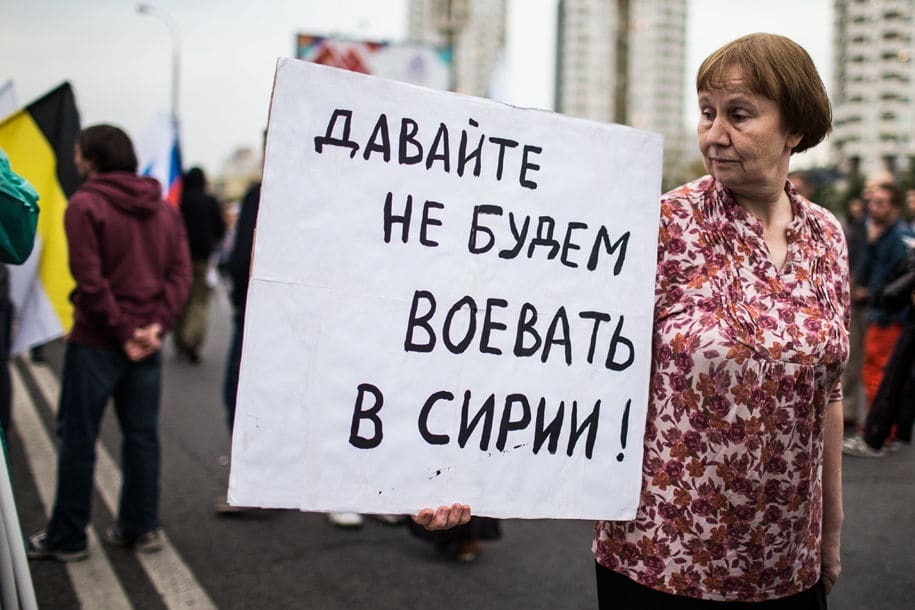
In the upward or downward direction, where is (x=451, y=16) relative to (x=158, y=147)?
upward

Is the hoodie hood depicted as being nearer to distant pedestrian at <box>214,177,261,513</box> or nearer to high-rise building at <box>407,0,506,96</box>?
distant pedestrian at <box>214,177,261,513</box>

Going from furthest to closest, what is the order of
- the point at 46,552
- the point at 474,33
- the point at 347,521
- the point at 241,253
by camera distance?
the point at 474,33, the point at 241,253, the point at 347,521, the point at 46,552

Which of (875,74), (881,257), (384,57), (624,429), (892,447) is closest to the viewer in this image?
(624,429)

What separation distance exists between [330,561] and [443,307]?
2.76m

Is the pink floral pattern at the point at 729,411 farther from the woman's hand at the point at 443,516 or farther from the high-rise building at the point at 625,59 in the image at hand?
the high-rise building at the point at 625,59

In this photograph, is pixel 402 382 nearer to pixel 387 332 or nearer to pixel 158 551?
pixel 387 332

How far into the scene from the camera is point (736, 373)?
1.74 m

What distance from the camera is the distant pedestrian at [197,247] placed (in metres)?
9.59

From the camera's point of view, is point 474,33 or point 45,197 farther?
point 474,33

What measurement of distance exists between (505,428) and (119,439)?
5189mm

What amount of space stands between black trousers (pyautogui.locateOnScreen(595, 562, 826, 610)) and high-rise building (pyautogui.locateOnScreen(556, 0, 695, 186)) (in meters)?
154

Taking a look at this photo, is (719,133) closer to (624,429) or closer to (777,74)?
(777,74)

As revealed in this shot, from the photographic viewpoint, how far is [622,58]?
151000mm

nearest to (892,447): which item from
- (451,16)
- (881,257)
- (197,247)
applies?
(881,257)
